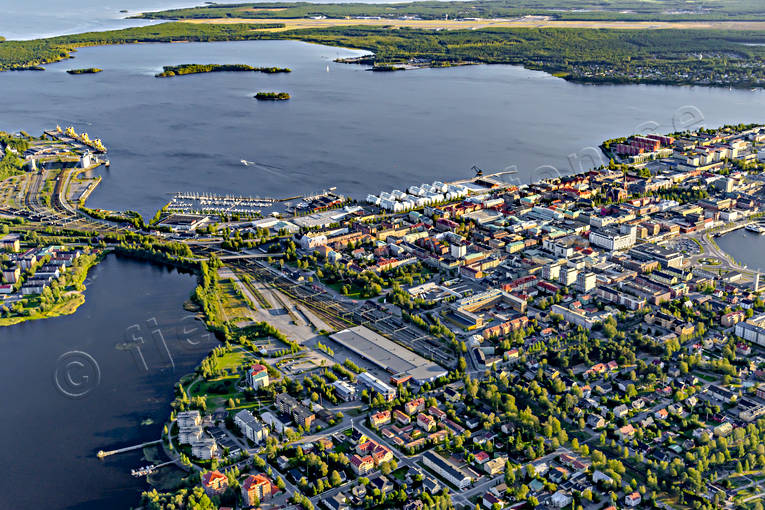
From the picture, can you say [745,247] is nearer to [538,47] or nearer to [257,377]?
[257,377]

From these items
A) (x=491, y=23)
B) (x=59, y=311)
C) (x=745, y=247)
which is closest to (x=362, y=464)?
(x=59, y=311)

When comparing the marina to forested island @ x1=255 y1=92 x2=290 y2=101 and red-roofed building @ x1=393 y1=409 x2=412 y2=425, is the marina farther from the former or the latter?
forested island @ x1=255 y1=92 x2=290 y2=101

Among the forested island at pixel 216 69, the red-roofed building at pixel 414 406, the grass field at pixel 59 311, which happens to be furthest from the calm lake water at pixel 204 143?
the red-roofed building at pixel 414 406

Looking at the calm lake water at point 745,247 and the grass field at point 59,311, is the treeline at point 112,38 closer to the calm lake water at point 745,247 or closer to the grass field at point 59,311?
the grass field at point 59,311

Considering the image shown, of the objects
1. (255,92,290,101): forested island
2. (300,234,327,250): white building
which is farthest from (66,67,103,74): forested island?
(300,234,327,250): white building

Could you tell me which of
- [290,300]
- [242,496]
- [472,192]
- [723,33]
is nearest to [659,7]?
[723,33]

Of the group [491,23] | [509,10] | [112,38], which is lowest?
[112,38]
